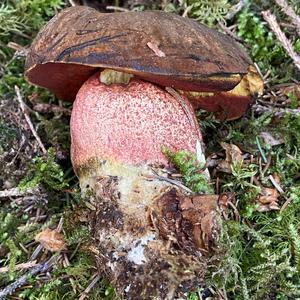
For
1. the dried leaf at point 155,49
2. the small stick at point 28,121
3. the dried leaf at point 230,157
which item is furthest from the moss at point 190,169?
the small stick at point 28,121

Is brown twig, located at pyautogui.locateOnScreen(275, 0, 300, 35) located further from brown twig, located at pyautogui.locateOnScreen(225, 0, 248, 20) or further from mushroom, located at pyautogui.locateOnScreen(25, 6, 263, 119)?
mushroom, located at pyautogui.locateOnScreen(25, 6, 263, 119)

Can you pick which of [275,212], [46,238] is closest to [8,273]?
[46,238]

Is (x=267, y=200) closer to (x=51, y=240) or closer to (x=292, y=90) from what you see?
(x=292, y=90)

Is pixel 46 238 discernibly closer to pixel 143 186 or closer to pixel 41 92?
pixel 143 186

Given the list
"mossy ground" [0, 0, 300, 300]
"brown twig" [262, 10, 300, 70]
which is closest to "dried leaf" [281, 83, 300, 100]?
"mossy ground" [0, 0, 300, 300]

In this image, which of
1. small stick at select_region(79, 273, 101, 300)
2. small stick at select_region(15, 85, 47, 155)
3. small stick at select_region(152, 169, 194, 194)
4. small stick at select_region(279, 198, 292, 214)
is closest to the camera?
small stick at select_region(152, 169, 194, 194)

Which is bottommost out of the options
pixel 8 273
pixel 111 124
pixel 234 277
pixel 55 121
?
pixel 8 273
